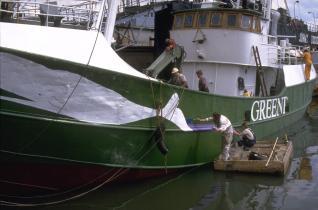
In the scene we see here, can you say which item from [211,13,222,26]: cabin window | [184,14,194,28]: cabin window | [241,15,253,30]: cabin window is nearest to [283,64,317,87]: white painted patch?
[241,15,253,30]: cabin window

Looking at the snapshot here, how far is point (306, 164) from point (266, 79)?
15.9 ft

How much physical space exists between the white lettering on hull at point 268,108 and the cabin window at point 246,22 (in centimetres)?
206

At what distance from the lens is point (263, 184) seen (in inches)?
391

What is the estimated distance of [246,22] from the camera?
1338 cm

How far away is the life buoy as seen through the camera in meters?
8.95

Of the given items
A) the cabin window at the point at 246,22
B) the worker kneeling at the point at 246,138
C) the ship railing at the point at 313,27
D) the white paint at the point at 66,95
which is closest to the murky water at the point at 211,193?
the worker kneeling at the point at 246,138

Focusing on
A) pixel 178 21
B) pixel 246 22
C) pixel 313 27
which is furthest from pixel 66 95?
pixel 313 27

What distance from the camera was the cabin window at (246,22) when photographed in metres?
13.3

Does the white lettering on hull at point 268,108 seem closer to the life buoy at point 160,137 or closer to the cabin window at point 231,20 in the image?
the cabin window at point 231,20

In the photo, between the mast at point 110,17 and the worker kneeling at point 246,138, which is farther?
the worker kneeling at point 246,138

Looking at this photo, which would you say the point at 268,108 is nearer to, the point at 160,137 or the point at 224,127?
the point at 224,127

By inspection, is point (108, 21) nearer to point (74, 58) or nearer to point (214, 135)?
point (74, 58)

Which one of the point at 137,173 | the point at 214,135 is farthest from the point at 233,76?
the point at 137,173

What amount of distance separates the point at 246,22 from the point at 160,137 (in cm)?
574
